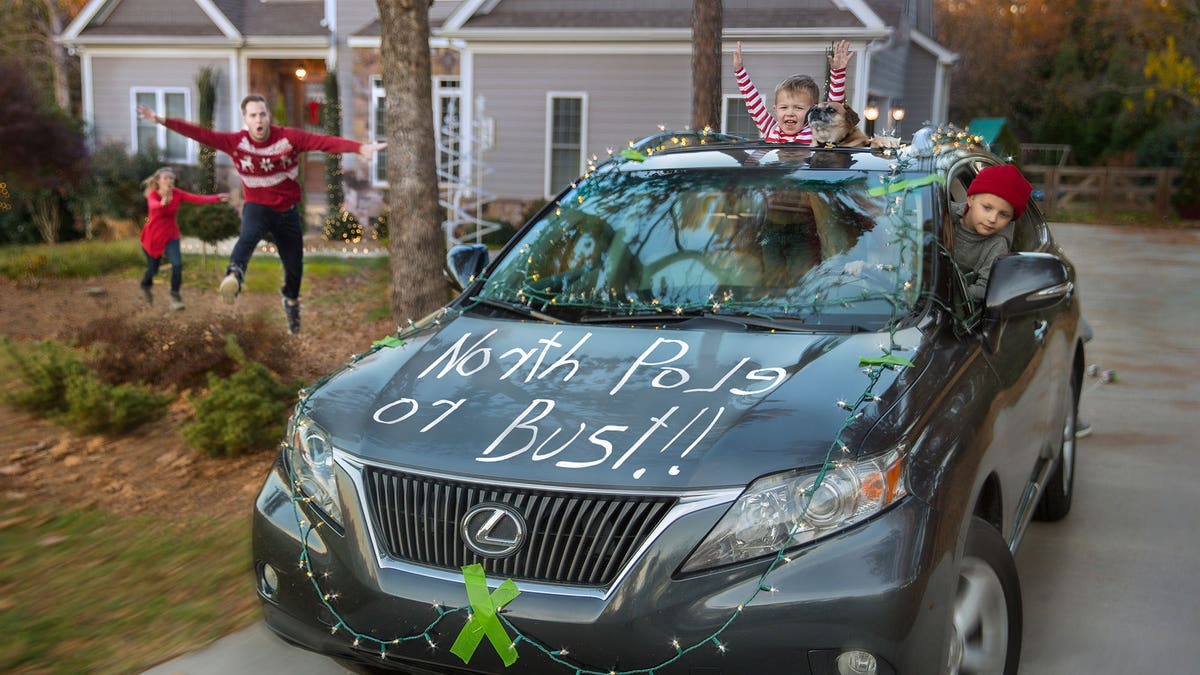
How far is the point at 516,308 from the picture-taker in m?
3.89

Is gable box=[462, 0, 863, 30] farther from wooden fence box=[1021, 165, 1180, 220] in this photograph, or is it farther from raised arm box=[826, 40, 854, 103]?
raised arm box=[826, 40, 854, 103]

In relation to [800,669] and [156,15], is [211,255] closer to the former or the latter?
[156,15]

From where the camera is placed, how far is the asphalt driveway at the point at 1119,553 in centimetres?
393

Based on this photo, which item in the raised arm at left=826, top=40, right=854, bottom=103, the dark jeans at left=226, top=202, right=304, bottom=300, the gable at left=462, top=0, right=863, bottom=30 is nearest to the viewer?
the raised arm at left=826, top=40, right=854, bottom=103

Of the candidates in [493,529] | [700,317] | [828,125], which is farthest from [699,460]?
[828,125]

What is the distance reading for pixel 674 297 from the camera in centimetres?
380

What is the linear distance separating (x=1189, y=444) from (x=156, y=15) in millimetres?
22631

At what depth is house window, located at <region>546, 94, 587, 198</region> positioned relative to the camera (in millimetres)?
19703

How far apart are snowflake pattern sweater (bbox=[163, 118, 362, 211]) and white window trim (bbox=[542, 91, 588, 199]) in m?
11.1

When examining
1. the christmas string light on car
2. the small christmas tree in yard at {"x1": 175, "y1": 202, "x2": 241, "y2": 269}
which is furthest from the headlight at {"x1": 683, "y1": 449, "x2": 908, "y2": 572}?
the small christmas tree in yard at {"x1": 175, "y1": 202, "x2": 241, "y2": 269}

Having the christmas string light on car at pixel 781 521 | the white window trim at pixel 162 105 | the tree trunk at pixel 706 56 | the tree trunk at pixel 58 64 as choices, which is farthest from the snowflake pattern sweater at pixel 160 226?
the tree trunk at pixel 58 64

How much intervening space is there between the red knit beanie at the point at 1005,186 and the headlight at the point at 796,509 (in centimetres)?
179

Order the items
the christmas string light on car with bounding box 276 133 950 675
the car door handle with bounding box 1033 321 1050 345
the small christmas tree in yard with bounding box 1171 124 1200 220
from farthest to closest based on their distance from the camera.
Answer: the small christmas tree in yard with bounding box 1171 124 1200 220 < the car door handle with bounding box 1033 321 1050 345 < the christmas string light on car with bounding box 276 133 950 675

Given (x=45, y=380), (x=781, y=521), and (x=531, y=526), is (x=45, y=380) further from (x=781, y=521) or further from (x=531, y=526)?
(x=781, y=521)
